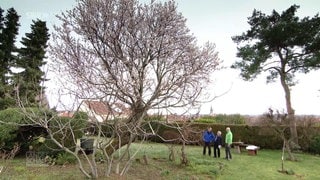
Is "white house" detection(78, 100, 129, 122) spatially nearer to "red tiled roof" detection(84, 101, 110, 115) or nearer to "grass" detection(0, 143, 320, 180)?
"red tiled roof" detection(84, 101, 110, 115)

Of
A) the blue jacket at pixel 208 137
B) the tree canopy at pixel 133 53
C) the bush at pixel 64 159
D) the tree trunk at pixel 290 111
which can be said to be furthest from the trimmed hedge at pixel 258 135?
the tree canopy at pixel 133 53

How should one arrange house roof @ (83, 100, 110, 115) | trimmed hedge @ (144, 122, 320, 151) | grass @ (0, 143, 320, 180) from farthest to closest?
trimmed hedge @ (144, 122, 320, 151)
grass @ (0, 143, 320, 180)
house roof @ (83, 100, 110, 115)

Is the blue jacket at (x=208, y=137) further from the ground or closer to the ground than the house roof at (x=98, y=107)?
closer to the ground

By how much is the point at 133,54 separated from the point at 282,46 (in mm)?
15172

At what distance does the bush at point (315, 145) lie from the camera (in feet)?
61.1

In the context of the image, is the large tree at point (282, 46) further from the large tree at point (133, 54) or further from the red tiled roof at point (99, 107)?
the red tiled roof at point (99, 107)

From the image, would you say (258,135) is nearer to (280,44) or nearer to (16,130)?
(280,44)

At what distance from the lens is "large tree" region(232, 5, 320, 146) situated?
19.4 m

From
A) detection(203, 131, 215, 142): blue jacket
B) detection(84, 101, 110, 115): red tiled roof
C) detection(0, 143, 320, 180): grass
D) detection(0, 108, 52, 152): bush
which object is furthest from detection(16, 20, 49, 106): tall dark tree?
detection(84, 101, 110, 115): red tiled roof

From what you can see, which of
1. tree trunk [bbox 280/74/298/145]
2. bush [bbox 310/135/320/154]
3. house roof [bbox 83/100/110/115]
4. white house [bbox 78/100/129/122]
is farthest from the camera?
tree trunk [bbox 280/74/298/145]

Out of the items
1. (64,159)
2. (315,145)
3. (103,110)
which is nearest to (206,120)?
(315,145)

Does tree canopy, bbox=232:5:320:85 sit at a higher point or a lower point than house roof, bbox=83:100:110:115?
higher

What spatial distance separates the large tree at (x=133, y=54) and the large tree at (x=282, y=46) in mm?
11093

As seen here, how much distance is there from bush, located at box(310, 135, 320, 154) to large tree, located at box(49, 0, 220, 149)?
41.9ft
